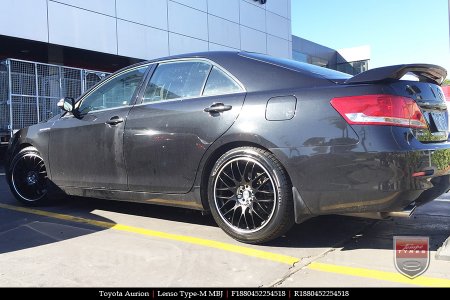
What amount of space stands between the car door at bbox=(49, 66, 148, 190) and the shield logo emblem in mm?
2495

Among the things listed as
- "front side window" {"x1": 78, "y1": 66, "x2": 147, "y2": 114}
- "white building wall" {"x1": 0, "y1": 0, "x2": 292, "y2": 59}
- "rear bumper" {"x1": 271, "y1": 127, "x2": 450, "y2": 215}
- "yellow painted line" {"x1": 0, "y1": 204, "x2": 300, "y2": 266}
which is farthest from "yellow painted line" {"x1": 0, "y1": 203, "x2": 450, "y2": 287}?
"white building wall" {"x1": 0, "y1": 0, "x2": 292, "y2": 59}

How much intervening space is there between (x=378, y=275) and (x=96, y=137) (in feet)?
9.78

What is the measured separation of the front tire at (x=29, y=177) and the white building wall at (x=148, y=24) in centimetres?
1026

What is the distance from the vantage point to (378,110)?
299 cm

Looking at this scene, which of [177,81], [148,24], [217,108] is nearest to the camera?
[217,108]

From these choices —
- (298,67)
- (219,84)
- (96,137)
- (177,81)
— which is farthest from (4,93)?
(298,67)

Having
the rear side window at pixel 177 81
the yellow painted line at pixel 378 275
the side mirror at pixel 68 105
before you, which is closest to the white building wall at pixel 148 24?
the side mirror at pixel 68 105

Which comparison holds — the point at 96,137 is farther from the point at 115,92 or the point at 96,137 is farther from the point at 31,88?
the point at 31,88

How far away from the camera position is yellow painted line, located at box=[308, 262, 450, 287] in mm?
2652

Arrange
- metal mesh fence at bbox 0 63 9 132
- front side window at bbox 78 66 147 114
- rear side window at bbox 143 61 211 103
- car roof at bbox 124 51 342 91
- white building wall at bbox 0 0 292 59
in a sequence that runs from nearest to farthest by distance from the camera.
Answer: car roof at bbox 124 51 342 91 < rear side window at bbox 143 61 211 103 < front side window at bbox 78 66 147 114 < metal mesh fence at bbox 0 63 9 132 < white building wall at bbox 0 0 292 59

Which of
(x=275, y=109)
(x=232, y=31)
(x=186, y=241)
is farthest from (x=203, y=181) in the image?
(x=232, y=31)

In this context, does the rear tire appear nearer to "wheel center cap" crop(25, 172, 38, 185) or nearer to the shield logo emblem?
"wheel center cap" crop(25, 172, 38, 185)

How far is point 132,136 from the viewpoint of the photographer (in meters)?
4.14

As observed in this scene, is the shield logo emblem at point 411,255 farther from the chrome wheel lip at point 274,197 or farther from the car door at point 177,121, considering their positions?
the car door at point 177,121
